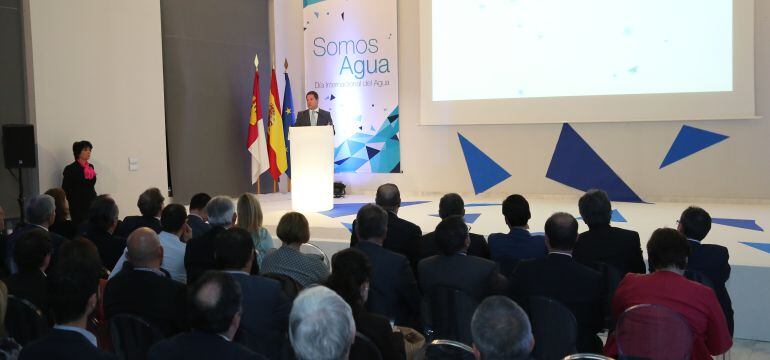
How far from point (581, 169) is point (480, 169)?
4.34 feet

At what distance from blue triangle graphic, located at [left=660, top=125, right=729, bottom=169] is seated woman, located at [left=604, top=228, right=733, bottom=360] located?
636 cm

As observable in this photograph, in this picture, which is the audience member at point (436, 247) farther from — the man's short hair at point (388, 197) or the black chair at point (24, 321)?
the black chair at point (24, 321)

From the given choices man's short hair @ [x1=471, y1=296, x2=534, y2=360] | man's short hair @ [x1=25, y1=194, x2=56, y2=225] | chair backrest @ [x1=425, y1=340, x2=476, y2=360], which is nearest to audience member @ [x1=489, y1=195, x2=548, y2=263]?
chair backrest @ [x1=425, y1=340, x2=476, y2=360]

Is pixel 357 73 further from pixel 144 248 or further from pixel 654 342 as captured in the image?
pixel 654 342

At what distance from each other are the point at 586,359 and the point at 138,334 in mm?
1451

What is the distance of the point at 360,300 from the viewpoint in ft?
7.95

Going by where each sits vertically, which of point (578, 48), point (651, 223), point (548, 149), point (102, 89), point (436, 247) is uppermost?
point (578, 48)

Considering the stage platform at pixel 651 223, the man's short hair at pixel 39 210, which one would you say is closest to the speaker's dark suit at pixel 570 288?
the stage platform at pixel 651 223

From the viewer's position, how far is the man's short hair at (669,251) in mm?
2742

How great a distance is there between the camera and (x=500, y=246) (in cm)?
375

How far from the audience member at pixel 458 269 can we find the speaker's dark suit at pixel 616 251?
27.3 inches

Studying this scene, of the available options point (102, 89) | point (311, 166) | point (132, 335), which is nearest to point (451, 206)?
point (132, 335)

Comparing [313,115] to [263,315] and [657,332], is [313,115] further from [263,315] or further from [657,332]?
[657,332]

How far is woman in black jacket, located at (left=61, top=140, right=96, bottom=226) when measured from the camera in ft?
23.9
